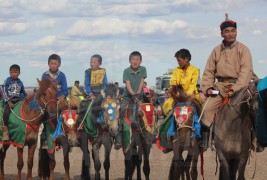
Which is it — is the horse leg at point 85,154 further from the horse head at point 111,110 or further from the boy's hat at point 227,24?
the boy's hat at point 227,24

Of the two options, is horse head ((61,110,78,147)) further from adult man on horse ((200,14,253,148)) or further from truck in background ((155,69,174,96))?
truck in background ((155,69,174,96))

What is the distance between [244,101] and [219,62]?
1448 millimetres

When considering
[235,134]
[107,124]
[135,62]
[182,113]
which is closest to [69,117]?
[107,124]

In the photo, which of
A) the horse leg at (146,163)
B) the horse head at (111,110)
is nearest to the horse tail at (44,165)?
the horse head at (111,110)

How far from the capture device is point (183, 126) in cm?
1018

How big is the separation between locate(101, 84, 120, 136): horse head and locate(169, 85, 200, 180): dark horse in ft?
5.51

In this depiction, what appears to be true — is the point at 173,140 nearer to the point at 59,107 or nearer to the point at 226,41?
the point at 226,41

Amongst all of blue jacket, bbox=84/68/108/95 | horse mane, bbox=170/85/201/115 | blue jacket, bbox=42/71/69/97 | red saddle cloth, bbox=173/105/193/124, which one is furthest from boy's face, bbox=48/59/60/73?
red saddle cloth, bbox=173/105/193/124

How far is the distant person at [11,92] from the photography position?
12.8m

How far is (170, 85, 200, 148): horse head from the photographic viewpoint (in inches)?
401

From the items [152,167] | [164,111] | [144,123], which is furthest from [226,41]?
[152,167]

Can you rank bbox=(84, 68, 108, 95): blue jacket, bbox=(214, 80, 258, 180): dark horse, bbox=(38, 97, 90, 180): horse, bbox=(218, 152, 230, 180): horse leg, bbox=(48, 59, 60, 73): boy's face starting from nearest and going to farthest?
bbox=(214, 80, 258, 180): dark horse → bbox=(218, 152, 230, 180): horse leg → bbox=(38, 97, 90, 180): horse → bbox=(48, 59, 60, 73): boy's face → bbox=(84, 68, 108, 95): blue jacket

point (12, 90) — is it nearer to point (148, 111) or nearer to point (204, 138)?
point (148, 111)

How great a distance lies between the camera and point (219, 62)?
10.1 meters
